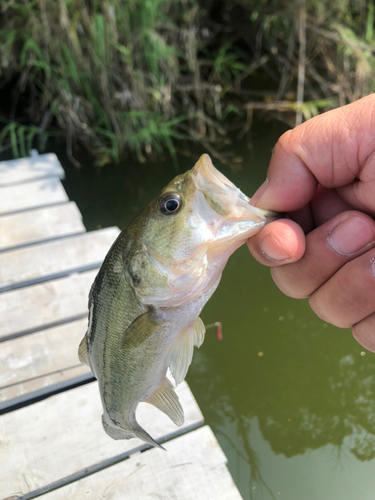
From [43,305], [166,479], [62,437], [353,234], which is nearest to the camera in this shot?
[353,234]

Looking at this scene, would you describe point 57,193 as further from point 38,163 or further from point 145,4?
point 145,4

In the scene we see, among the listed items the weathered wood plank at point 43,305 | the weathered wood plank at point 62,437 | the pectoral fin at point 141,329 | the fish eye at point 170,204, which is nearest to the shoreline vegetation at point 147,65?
the weathered wood plank at point 43,305

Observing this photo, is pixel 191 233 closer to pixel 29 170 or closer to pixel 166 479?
pixel 166 479

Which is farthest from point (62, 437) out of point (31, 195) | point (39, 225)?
point (31, 195)

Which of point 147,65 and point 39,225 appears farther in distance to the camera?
point 147,65

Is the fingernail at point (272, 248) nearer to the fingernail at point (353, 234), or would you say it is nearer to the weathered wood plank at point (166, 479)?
the fingernail at point (353, 234)

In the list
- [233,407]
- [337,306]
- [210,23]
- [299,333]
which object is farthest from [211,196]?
[210,23]

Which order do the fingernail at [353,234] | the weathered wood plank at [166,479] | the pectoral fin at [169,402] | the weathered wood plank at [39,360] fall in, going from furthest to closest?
the weathered wood plank at [39,360] → the weathered wood plank at [166,479] → the pectoral fin at [169,402] → the fingernail at [353,234]
